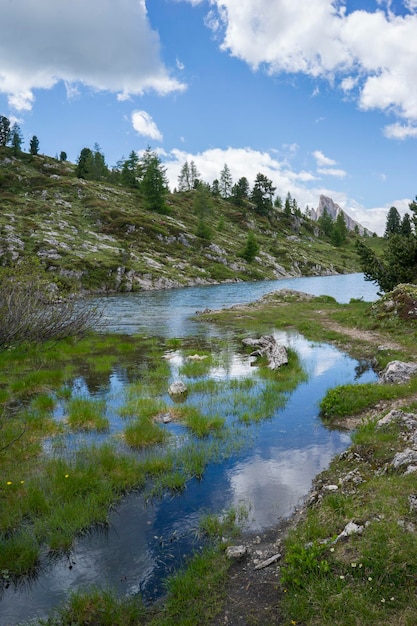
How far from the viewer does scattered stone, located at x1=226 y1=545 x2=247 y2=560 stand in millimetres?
8133

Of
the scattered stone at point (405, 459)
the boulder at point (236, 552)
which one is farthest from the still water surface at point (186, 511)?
the scattered stone at point (405, 459)

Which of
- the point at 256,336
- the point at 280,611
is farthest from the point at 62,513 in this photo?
the point at 256,336

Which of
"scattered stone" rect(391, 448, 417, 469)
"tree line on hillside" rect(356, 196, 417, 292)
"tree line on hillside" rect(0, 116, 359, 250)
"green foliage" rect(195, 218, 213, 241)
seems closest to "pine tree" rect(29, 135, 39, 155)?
"tree line on hillside" rect(0, 116, 359, 250)

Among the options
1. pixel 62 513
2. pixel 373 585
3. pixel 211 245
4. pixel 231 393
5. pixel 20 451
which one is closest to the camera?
pixel 373 585

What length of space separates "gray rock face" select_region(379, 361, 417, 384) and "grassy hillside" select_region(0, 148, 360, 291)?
54700mm

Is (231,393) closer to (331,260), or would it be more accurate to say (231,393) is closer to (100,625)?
(100,625)

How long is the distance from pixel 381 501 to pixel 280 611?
3.23m

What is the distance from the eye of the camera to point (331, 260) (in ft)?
527

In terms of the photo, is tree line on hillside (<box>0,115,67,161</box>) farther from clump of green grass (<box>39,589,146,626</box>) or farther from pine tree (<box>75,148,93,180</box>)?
clump of green grass (<box>39,589,146,626</box>)

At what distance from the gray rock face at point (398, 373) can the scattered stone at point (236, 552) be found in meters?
12.6

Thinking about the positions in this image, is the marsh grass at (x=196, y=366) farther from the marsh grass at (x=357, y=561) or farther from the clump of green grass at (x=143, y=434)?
the marsh grass at (x=357, y=561)

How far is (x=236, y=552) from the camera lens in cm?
818

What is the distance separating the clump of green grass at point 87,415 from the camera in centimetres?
1504

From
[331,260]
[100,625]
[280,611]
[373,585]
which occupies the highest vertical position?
[331,260]
